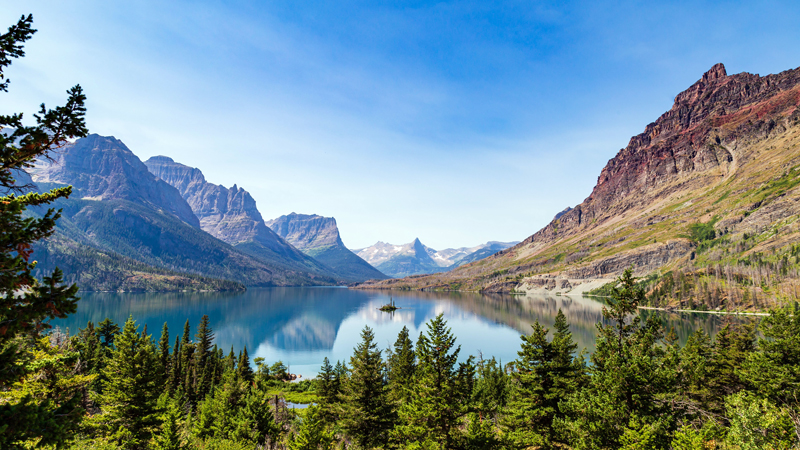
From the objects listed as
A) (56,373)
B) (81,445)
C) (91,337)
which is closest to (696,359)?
(81,445)

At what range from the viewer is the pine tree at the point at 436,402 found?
27.4 metres

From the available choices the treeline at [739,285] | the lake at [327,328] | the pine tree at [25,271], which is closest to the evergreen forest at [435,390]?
the pine tree at [25,271]

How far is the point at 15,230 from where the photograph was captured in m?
11.2

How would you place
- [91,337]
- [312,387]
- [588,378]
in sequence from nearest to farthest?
[588,378], [91,337], [312,387]

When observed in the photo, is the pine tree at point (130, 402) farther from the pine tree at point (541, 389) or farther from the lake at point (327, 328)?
the lake at point (327, 328)

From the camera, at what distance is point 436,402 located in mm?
27641

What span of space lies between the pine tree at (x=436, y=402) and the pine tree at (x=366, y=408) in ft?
11.5

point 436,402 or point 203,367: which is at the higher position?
point 436,402

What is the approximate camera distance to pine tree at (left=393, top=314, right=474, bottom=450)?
27391mm

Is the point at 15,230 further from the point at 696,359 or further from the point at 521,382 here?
the point at 696,359

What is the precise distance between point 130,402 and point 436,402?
28401mm

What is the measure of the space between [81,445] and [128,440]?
8.47 meters

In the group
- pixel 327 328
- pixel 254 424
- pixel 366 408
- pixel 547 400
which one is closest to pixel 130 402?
pixel 254 424

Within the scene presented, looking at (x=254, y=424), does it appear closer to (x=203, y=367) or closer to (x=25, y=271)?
(x=25, y=271)
